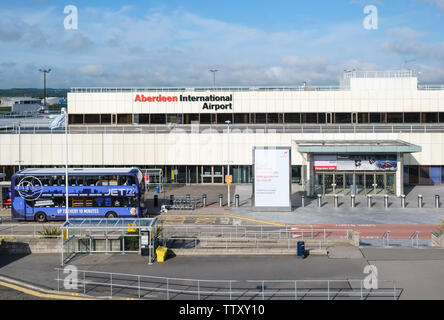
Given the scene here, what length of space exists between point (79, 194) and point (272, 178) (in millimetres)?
14312

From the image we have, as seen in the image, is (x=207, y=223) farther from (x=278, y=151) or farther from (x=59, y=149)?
(x=59, y=149)

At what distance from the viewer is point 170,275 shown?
2228 cm

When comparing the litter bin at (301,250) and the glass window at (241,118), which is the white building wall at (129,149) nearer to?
the glass window at (241,118)

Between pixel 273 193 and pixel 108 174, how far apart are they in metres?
12.6

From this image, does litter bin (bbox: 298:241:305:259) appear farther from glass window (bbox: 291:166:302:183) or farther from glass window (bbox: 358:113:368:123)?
glass window (bbox: 358:113:368:123)

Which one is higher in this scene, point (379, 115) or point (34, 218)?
point (379, 115)

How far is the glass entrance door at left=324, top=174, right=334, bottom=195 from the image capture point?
147ft

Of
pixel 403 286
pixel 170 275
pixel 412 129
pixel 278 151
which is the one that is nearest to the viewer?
pixel 403 286

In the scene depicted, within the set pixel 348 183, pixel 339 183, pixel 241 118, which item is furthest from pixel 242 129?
pixel 348 183

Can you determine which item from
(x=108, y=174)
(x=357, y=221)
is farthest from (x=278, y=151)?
(x=108, y=174)

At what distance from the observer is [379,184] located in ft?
146

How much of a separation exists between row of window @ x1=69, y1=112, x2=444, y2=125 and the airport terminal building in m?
0.11

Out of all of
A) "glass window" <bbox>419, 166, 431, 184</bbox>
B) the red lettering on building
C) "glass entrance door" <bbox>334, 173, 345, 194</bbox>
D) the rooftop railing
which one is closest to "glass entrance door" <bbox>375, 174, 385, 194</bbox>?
"glass entrance door" <bbox>334, 173, 345, 194</bbox>
